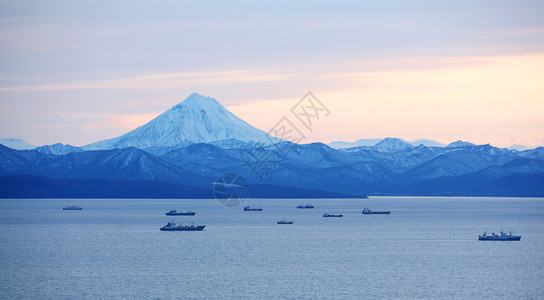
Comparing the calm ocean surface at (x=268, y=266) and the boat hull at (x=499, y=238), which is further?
the boat hull at (x=499, y=238)

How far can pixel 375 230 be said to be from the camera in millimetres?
198750

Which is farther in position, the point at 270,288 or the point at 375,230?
the point at 375,230

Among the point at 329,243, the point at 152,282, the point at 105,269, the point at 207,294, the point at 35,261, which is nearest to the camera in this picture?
the point at 207,294

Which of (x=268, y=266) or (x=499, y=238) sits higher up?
(x=499, y=238)

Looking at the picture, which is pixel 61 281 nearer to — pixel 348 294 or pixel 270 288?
pixel 270 288

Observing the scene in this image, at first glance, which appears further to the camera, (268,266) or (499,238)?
(499,238)

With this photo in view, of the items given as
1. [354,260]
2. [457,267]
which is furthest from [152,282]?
[457,267]

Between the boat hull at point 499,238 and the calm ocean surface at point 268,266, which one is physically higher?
the boat hull at point 499,238

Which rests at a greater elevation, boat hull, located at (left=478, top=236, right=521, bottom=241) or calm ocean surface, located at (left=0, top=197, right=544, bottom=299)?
boat hull, located at (left=478, top=236, right=521, bottom=241)

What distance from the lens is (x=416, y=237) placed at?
171125mm

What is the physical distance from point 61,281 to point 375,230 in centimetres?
11303

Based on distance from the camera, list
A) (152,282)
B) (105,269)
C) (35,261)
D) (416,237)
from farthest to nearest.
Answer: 1. (416,237)
2. (35,261)
3. (105,269)
4. (152,282)

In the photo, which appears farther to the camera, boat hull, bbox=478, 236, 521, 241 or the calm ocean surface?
boat hull, bbox=478, 236, 521, 241

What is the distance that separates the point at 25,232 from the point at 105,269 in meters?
89.3
